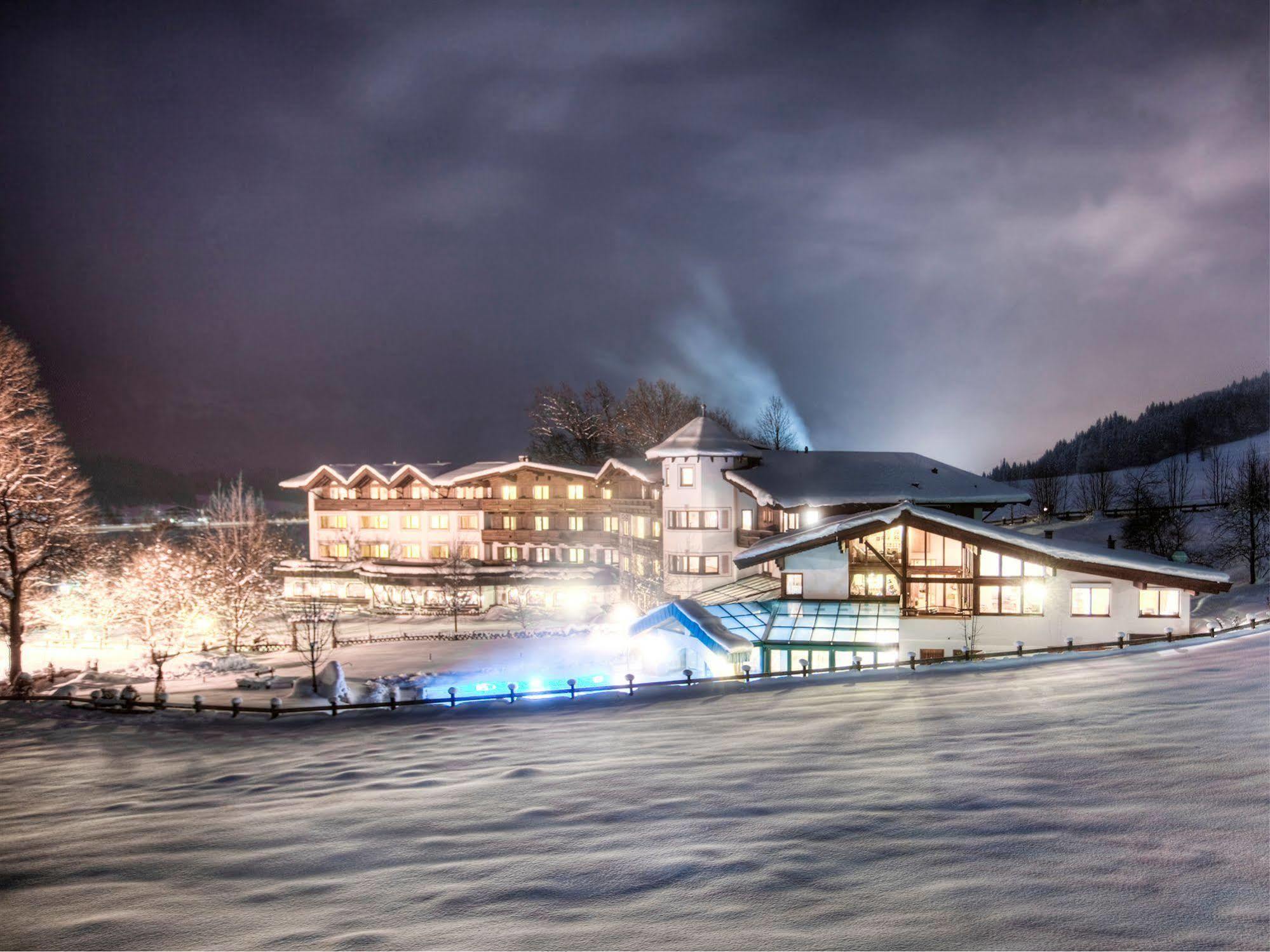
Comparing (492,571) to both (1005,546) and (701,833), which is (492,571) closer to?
(1005,546)

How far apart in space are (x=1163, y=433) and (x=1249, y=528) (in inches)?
4599

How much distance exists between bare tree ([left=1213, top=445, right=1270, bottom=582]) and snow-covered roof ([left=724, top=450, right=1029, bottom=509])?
1889 cm

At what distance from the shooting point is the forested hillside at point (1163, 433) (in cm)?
12925

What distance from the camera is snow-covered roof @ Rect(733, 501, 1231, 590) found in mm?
20438

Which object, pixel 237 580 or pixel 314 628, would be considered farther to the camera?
pixel 237 580

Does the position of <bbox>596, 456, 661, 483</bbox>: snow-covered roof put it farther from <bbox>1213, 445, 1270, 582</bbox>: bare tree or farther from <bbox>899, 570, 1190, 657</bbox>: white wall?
<bbox>1213, 445, 1270, 582</bbox>: bare tree

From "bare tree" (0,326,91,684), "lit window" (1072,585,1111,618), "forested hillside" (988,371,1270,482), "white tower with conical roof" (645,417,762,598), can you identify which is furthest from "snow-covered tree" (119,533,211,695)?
"forested hillside" (988,371,1270,482)

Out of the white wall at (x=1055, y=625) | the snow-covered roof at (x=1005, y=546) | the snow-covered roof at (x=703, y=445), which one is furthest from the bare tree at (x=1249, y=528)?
the snow-covered roof at (x=703, y=445)

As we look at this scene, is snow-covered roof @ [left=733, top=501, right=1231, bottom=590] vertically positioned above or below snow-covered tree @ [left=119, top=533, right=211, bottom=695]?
above

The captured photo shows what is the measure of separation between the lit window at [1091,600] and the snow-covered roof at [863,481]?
36.3 feet

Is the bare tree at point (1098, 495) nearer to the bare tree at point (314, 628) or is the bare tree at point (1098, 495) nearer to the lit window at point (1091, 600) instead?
the lit window at point (1091, 600)

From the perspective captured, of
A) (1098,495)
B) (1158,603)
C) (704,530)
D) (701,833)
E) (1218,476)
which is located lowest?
(701,833)

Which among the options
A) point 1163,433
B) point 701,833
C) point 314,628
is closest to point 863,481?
point 314,628

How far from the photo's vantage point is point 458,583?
46344 millimetres
